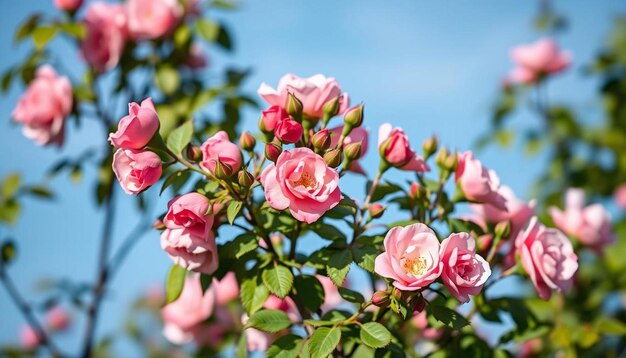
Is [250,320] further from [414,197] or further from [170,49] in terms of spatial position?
[170,49]

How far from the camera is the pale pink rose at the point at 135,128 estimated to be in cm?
91

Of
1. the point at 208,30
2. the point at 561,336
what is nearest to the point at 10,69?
the point at 208,30

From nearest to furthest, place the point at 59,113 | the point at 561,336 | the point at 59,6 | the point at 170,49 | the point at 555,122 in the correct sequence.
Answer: the point at 561,336, the point at 59,113, the point at 59,6, the point at 170,49, the point at 555,122

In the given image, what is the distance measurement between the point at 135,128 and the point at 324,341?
0.40 m

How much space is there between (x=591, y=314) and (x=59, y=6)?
1982 mm

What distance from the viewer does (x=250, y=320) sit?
95 centimetres

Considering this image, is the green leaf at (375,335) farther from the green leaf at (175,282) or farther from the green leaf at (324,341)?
the green leaf at (175,282)

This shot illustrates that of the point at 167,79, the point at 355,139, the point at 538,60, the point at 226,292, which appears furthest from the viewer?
the point at 538,60

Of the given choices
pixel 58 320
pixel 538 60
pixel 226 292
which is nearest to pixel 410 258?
pixel 226 292

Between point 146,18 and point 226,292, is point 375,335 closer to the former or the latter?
point 226,292

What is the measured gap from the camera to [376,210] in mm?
1011

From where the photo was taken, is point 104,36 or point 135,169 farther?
point 104,36

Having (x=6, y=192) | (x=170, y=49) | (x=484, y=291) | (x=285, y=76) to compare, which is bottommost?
(x=6, y=192)

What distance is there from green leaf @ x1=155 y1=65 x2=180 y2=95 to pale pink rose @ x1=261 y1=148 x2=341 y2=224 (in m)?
1.24
